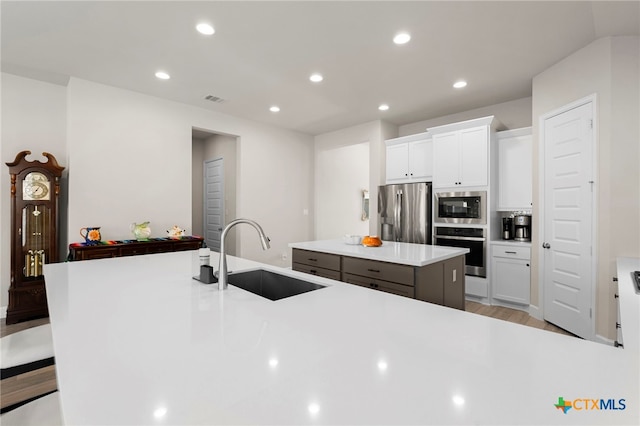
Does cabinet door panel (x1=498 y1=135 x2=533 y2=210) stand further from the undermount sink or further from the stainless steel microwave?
the undermount sink

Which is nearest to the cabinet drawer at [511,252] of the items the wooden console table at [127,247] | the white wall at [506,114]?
the white wall at [506,114]

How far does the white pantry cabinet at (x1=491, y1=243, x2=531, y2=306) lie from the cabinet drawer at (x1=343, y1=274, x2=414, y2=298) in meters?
2.26

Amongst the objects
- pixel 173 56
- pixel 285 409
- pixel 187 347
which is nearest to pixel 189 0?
pixel 173 56

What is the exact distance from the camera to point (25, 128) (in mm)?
3570

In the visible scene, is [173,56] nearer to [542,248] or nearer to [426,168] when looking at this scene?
[426,168]

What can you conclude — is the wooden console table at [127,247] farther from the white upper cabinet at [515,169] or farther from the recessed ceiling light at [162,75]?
the white upper cabinet at [515,169]

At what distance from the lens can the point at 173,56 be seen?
3.05 metres

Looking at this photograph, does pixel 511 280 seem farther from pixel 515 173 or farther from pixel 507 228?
pixel 515 173

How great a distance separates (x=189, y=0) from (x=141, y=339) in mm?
2365

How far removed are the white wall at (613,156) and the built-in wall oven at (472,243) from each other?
129 cm

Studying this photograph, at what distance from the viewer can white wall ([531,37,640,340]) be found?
2559 millimetres

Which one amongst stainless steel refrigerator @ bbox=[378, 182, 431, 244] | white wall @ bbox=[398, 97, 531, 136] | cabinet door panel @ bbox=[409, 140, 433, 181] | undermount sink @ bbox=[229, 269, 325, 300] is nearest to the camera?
undermount sink @ bbox=[229, 269, 325, 300]

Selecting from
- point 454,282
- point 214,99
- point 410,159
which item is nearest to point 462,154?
point 410,159

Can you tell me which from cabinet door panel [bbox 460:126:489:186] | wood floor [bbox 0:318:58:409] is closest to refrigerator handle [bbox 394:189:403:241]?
cabinet door panel [bbox 460:126:489:186]
